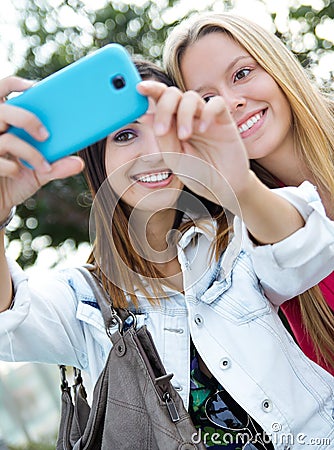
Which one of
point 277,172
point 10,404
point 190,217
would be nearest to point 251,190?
point 190,217

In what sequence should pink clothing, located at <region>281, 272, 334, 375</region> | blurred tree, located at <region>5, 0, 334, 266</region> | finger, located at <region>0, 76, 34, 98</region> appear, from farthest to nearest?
blurred tree, located at <region>5, 0, 334, 266</region> < pink clothing, located at <region>281, 272, 334, 375</region> < finger, located at <region>0, 76, 34, 98</region>

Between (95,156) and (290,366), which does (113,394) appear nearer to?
(290,366)

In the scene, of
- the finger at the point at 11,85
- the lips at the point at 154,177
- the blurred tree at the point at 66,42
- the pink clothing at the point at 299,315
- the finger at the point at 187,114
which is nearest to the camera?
the finger at the point at 187,114

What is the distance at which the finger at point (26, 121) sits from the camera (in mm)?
665

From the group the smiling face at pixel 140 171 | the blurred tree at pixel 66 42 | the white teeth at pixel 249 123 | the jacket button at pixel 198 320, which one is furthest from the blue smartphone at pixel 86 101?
the blurred tree at pixel 66 42

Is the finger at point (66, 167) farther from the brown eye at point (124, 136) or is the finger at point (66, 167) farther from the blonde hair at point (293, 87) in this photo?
the blonde hair at point (293, 87)

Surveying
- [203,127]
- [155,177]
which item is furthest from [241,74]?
[203,127]

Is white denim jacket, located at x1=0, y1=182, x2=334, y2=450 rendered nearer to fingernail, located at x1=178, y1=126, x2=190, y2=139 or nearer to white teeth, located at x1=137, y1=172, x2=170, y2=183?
white teeth, located at x1=137, y1=172, x2=170, y2=183

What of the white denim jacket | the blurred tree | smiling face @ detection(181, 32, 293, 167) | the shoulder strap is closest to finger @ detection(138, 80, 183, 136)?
the white denim jacket

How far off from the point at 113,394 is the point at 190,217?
0.30 metres

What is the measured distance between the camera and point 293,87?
1.19 metres

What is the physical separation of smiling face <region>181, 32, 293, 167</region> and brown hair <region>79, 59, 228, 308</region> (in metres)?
0.19

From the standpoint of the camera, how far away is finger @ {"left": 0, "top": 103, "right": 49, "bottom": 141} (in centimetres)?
67

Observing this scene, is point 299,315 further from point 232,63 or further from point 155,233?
point 232,63
